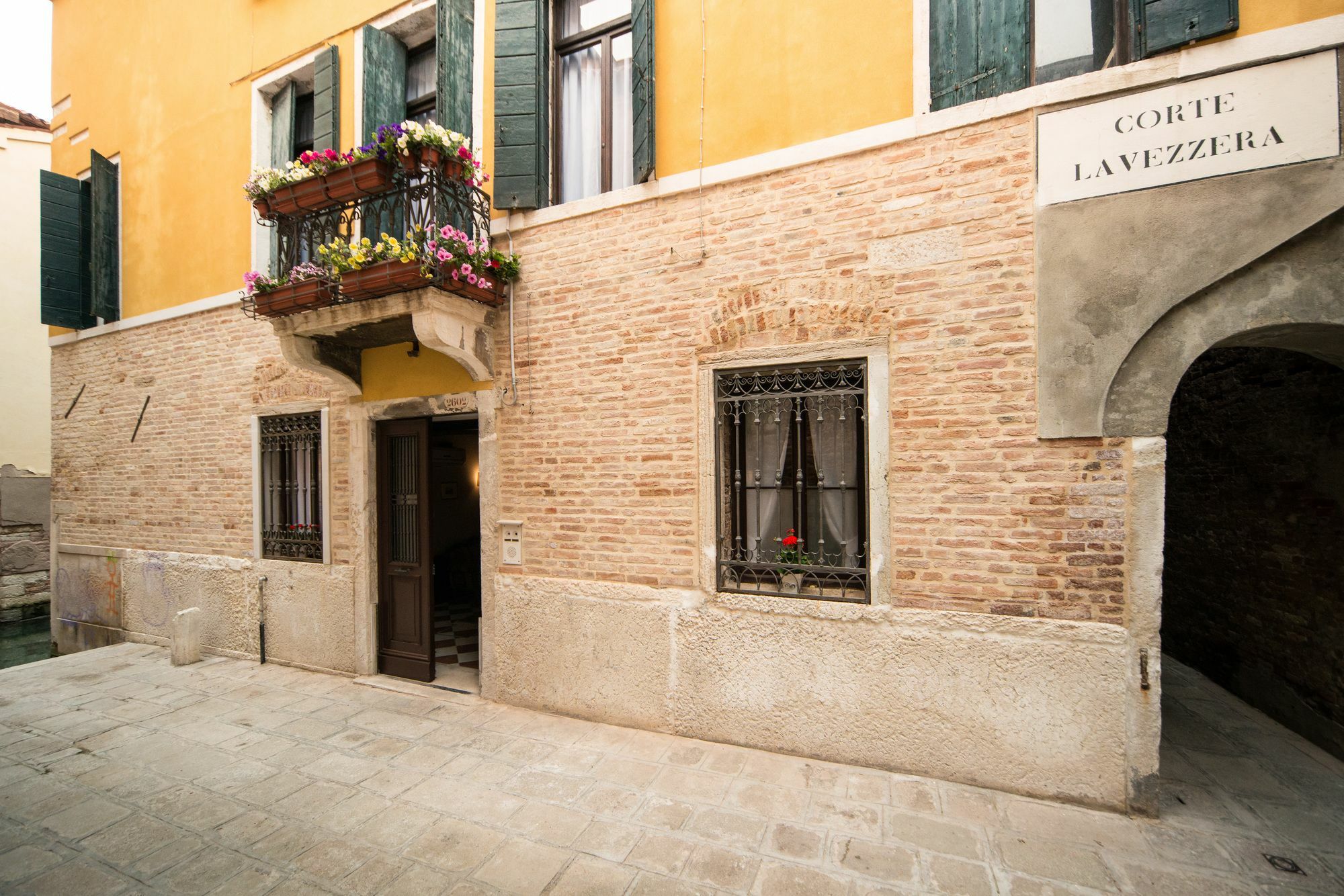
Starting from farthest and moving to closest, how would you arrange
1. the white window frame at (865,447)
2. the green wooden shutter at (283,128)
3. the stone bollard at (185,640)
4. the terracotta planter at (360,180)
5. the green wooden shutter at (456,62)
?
the green wooden shutter at (283,128), the stone bollard at (185,640), the green wooden shutter at (456,62), the terracotta planter at (360,180), the white window frame at (865,447)

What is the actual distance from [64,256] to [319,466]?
221 inches

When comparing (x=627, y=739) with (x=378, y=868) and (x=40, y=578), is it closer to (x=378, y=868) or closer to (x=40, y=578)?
(x=378, y=868)

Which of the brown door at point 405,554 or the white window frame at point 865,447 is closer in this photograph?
the white window frame at point 865,447

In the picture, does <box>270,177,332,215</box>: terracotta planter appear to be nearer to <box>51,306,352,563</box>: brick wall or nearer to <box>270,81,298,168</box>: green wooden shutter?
<box>51,306,352,563</box>: brick wall

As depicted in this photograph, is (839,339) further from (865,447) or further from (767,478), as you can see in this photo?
(767,478)

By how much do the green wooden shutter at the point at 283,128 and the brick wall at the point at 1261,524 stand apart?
939 centimetres

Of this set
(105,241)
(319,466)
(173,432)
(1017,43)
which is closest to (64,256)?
(105,241)

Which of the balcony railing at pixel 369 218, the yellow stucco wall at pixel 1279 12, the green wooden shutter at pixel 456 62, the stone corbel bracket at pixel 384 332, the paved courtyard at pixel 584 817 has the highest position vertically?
the green wooden shutter at pixel 456 62

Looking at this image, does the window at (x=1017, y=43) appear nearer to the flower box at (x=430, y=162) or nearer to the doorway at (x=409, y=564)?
the flower box at (x=430, y=162)

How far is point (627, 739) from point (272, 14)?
27.8 ft

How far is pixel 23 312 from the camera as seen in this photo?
40.6 feet

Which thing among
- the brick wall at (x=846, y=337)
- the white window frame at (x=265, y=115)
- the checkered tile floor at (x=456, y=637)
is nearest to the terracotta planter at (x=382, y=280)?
the brick wall at (x=846, y=337)

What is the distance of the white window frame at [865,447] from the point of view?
3.56 m

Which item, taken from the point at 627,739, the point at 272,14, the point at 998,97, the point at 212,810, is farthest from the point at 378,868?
the point at 272,14
